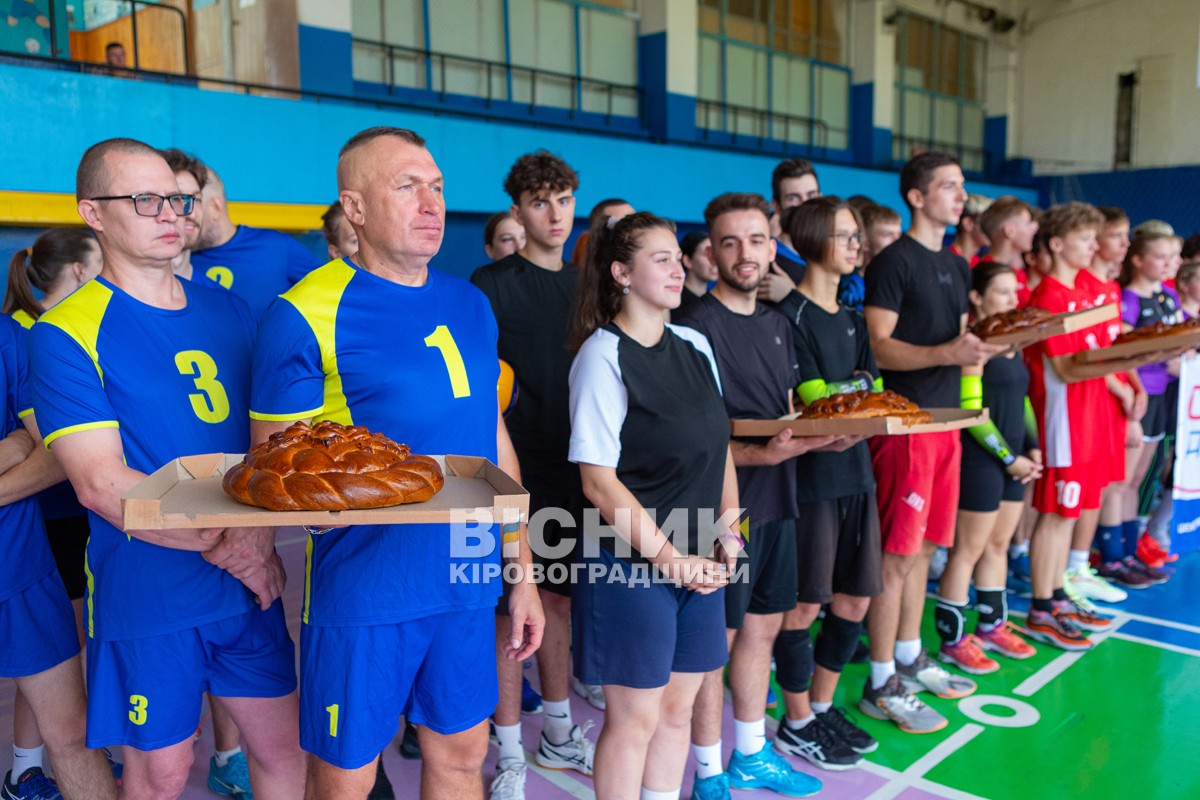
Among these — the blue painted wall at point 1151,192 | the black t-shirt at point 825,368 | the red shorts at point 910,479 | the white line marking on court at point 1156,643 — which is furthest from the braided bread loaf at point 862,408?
the blue painted wall at point 1151,192

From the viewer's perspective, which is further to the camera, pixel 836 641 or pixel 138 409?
pixel 836 641

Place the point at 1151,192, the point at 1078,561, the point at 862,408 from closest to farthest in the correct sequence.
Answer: the point at 862,408 → the point at 1078,561 → the point at 1151,192

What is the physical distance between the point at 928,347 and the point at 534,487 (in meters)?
1.65

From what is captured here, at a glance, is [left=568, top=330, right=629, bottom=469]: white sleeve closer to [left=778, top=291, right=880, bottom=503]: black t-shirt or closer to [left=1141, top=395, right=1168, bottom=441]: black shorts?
[left=778, top=291, right=880, bottom=503]: black t-shirt

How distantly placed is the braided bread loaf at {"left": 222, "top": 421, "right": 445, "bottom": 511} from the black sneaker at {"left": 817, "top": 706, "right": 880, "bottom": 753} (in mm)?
2220

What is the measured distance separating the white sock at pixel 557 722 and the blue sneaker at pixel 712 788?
0.56m

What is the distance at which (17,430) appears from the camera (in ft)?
8.56

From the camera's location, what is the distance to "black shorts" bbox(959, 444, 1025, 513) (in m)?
4.06

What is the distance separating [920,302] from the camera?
12.4 ft

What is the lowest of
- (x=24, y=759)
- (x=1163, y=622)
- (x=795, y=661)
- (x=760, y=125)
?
(x=1163, y=622)

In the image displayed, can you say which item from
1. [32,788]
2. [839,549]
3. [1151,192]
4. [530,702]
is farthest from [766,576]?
[1151,192]

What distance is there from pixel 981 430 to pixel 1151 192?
16.2 metres

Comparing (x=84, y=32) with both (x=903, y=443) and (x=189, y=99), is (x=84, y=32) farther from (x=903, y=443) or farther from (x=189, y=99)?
(x=903, y=443)

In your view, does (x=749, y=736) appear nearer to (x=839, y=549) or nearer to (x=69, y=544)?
(x=839, y=549)
